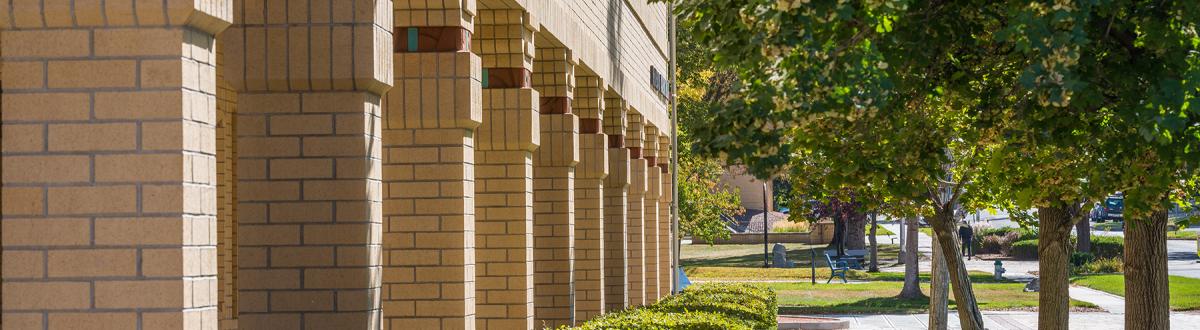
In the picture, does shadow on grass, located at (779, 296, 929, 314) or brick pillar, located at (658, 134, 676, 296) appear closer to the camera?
brick pillar, located at (658, 134, 676, 296)

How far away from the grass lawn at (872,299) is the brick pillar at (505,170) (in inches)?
→ 917

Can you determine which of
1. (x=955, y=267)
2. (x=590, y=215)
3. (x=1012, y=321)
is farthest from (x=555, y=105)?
(x=1012, y=321)

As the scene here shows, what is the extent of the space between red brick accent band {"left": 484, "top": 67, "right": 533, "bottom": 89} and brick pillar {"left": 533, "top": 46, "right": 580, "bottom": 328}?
2.25 meters

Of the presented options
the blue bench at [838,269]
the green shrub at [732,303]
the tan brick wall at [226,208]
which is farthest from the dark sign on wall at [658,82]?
the blue bench at [838,269]

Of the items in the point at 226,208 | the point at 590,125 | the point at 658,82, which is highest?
the point at 658,82

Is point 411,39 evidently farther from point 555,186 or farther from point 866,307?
point 866,307

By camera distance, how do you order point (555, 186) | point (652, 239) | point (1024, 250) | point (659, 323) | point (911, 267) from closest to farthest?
point (659, 323)
point (555, 186)
point (652, 239)
point (911, 267)
point (1024, 250)

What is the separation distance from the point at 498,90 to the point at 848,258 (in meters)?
44.7

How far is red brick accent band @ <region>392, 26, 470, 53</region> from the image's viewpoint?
28.3ft

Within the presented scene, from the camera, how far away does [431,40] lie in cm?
868

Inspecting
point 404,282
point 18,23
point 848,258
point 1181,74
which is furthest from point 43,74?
point 848,258

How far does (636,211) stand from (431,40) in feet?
39.8

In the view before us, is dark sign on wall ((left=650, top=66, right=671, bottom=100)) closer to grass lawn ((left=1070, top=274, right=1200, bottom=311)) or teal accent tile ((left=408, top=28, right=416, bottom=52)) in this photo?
teal accent tile ((left=408, top=28, right=416, bottom=52))

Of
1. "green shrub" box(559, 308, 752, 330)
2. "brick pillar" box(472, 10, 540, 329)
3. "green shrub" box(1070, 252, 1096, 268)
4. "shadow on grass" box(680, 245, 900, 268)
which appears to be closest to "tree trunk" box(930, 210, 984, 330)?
"green shrub" box(559, 308, 752, 330)
